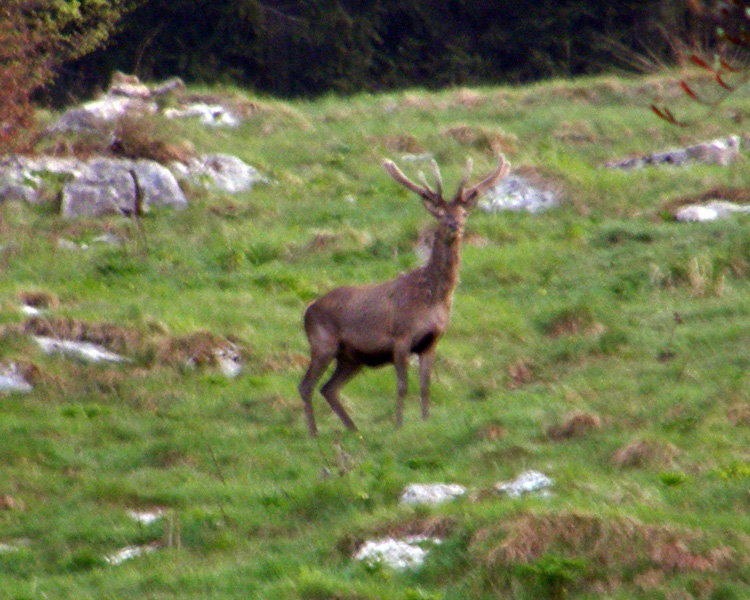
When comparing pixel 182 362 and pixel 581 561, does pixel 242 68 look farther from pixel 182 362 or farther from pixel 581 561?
pixel 581 561

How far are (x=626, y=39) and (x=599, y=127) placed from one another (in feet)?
58.0

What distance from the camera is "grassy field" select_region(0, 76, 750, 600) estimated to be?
7.50 m

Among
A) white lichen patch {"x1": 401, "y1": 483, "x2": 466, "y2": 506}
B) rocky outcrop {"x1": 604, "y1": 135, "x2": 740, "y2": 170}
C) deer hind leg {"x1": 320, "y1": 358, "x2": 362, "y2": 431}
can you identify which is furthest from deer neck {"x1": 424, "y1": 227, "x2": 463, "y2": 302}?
rocky outcrop {"x1": 604, "y1": 135, "x2": 740, "y2": 170}

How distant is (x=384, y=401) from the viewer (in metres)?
12.5

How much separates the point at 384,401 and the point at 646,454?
3.87 m

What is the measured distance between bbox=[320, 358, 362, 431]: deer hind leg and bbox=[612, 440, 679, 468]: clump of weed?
3.21 m

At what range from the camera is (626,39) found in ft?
130

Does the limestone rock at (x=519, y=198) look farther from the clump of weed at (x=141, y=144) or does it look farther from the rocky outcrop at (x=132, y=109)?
the rocky outcrop at (x=132, y=109)

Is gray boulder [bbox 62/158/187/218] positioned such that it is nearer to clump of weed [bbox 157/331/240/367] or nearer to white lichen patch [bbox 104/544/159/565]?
clump of weed [bbox 157/331/240/367]

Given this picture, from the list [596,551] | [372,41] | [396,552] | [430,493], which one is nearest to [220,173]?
[430,493]

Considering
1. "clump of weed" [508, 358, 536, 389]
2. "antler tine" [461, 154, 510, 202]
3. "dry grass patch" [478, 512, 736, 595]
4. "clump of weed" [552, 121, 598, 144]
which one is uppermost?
"antler tine" [461, 154, 510, 202]

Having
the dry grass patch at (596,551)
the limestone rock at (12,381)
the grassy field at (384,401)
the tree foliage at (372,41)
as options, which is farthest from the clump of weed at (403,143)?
the tree foliage at (372,41)

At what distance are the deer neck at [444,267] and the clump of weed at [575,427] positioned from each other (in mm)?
1858

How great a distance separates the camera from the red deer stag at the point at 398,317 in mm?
11273
